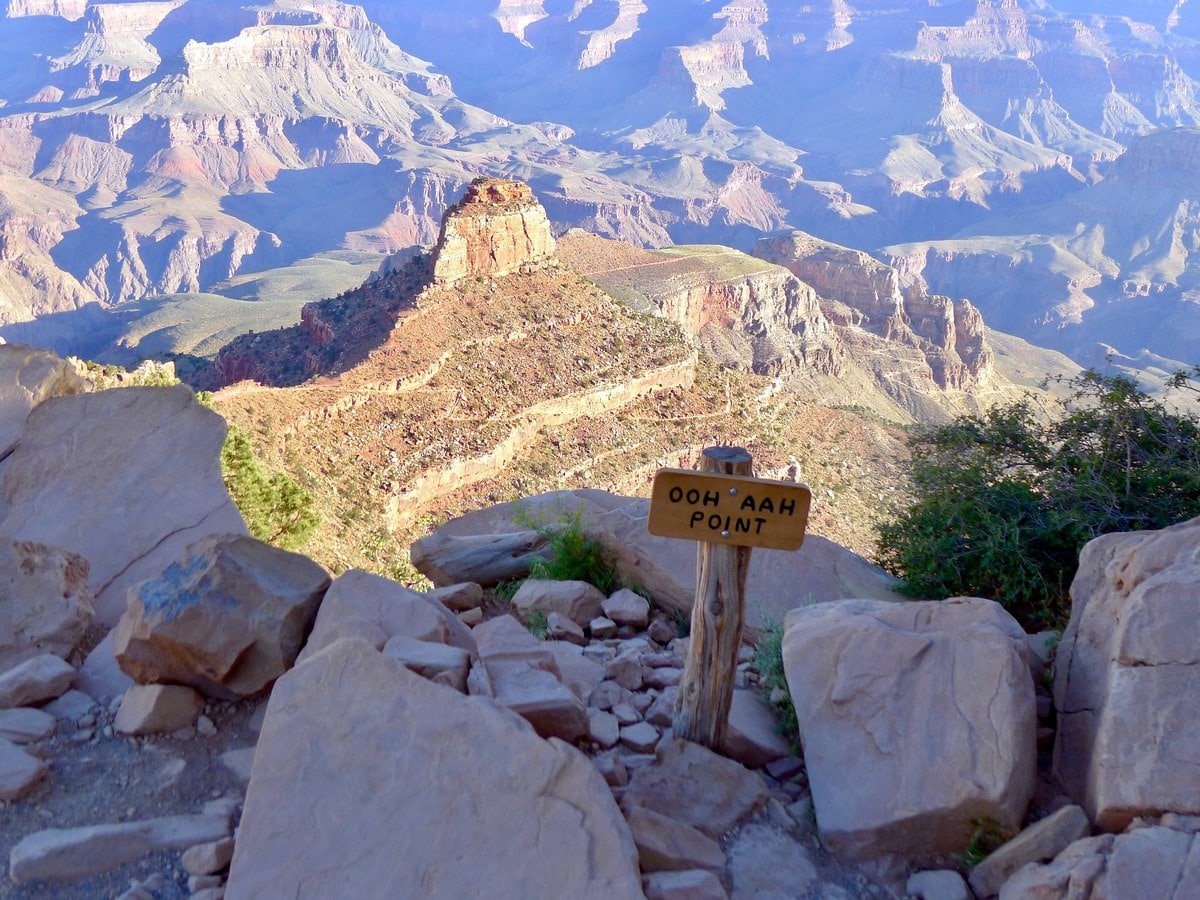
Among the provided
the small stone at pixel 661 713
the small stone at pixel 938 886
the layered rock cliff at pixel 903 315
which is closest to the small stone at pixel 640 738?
the small stone at pixel 661 713

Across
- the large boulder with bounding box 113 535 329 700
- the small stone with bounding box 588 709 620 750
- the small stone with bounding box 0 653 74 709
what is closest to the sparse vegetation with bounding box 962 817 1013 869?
the small stone with bounding box 588 709 620 750

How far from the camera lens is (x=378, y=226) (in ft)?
582

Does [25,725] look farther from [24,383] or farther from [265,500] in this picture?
[265,500]

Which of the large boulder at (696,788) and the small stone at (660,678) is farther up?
the large boulder at (696,788)

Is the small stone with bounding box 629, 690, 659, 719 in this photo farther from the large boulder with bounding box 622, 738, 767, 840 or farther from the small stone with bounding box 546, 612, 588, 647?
the small stone with bounding box 546, 612, 588, 647

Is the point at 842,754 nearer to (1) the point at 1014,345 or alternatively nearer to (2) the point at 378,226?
(1) the point at 1014,345

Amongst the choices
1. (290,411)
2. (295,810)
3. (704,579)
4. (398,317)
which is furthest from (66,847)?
(398,317)

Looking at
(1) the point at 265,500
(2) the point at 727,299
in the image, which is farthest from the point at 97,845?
(2) the point at 727,299

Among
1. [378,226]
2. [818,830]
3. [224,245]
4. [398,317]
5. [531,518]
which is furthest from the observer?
[378,226]

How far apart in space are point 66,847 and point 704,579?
3.63 m

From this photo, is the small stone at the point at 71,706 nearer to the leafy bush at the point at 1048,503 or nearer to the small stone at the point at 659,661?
the small stone at the point at 659,661

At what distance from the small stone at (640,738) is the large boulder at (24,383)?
6235 mm

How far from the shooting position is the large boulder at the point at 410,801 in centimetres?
471

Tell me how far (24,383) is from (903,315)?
8857cm
